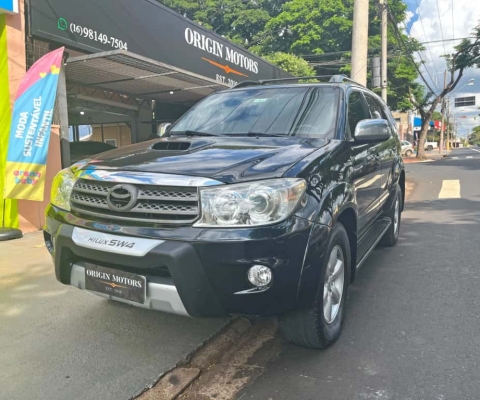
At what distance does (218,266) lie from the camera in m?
2.37

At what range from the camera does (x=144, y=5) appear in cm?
927

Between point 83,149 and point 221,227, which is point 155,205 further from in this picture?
point 83,149

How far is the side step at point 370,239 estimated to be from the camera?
12.5 ft

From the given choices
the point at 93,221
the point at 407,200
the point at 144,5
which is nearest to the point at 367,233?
the point at 93,221

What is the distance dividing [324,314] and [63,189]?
199 cm

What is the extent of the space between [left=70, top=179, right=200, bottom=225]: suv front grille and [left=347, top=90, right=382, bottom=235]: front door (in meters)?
1.51

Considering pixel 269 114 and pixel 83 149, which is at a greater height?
pixel 269 114

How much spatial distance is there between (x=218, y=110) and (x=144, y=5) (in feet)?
20.9

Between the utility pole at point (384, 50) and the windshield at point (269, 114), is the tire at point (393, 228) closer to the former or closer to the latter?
the windshield at point (269, 114)

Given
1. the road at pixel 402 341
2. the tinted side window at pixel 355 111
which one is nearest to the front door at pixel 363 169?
the tinted side window at pixel 355 111

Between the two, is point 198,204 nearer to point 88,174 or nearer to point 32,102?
point 88,174

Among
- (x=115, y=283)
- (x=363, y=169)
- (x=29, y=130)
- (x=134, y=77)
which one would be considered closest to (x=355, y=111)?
(x=363, y=169)

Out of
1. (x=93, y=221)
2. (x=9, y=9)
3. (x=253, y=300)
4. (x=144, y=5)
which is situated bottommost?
(x=253, y=300)

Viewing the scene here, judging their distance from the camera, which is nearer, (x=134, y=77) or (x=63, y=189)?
(x=63, y=189)
